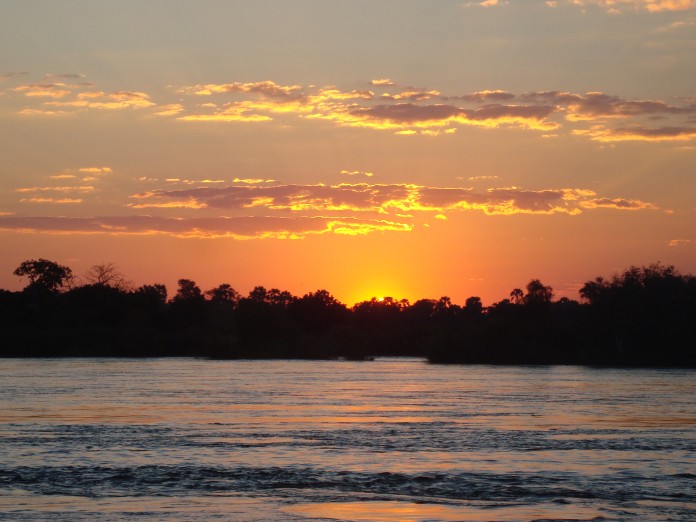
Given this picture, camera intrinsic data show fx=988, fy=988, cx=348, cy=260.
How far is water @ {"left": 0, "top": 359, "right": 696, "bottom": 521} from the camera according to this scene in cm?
2008

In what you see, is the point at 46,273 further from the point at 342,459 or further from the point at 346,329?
the point at 342,459

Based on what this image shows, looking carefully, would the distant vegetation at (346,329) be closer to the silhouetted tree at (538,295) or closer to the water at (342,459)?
the silhouetted tree at (538,295)

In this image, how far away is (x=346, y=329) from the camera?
160625 mm

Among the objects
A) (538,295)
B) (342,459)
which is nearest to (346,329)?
(538,295)

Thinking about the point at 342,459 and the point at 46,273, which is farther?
the point at 46,273

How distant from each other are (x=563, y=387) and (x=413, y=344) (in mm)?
109855

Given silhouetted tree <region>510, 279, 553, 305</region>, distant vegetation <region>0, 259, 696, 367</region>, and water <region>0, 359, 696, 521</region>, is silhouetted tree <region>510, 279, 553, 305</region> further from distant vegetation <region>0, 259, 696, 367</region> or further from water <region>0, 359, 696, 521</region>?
water <region>0, 359, 696, 521</region>

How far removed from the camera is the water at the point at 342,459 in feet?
65.9

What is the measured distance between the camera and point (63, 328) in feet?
472

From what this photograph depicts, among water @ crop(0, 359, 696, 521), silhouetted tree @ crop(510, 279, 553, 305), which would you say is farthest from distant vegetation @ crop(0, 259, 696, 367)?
water @ crop(0, 359, 696, 521)

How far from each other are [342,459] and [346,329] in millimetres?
133684

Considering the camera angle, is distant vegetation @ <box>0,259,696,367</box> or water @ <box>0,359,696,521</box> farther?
distant vegetation @ <box>0,259,696,367</box>

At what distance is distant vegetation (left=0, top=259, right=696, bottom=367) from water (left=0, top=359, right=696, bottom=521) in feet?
258

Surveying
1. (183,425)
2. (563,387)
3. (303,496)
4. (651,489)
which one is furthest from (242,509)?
(563,387)
